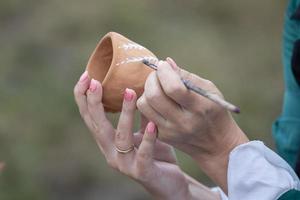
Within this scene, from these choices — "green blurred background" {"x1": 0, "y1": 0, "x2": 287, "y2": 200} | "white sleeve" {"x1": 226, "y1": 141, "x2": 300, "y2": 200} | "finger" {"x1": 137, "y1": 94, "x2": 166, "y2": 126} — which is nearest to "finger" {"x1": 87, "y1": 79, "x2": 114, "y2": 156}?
"finger" {"x1": 137, "y1": 94, "x2": 166, "y2": 126}

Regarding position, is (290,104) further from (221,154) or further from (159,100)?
(159,100)

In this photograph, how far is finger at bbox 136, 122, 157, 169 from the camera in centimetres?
132

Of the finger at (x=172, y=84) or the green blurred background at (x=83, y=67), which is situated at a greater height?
the finger at (x=172, y=84)

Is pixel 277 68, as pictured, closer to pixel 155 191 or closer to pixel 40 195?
pixel 40 195

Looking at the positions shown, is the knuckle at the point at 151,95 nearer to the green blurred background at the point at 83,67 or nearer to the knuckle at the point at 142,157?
the knuckle at the point at 142,157

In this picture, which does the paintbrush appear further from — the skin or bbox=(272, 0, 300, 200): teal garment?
bbox=(272, 0, 300, 200): teal garment

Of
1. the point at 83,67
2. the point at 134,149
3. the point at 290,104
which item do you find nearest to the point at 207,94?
the point at 134,149

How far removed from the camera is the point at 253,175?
1.31 metres

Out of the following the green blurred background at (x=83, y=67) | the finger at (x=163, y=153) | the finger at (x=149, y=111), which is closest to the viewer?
the finger at (x=149, y=111)

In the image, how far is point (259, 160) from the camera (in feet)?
4.33

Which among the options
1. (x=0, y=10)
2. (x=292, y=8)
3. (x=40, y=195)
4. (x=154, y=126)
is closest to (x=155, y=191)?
Result: (x=154, y=126)

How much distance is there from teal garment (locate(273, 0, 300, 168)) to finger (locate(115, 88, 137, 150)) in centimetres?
42

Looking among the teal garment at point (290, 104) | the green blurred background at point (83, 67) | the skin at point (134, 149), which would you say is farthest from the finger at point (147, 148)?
the green blurred background at point (83, 67)

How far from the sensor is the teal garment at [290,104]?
A: 1662 millimetres
